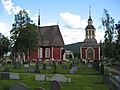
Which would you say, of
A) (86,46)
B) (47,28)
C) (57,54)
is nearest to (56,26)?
(47,28)

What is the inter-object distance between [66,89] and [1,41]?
6742 cm

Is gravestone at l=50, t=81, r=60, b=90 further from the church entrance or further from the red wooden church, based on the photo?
the church entrance

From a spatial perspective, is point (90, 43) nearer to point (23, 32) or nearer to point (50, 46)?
point (50, 46)

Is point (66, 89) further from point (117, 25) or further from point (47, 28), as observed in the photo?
point (47, 28)

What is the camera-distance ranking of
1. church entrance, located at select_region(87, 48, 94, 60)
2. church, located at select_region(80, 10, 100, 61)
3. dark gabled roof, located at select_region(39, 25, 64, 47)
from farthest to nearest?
1. church entrance, located at select_region(87, 48, 94, 60)
2. church, located at select_region(80, 10, 100, 61)
3. dark gabled roof, located at select_region(39, 25, 64, 47)

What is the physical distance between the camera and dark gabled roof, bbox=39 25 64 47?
7898 cm

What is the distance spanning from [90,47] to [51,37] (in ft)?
→ 48.4

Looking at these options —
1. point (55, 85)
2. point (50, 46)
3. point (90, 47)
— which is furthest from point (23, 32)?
point (55, 85)

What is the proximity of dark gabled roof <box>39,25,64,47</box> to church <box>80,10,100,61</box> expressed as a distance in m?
12.4

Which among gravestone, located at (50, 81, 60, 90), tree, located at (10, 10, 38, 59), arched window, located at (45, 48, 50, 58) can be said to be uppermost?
tree, located at (10, 10, 38, 59)

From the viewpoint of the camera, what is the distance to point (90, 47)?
8925cm

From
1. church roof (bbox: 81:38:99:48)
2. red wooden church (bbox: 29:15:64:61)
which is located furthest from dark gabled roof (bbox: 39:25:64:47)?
church roof (bbox: 81:38:99:48)

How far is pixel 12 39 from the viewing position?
57.9m

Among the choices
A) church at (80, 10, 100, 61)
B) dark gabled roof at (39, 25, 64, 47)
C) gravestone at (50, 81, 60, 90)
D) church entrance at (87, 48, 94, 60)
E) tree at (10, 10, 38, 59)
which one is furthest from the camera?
church entrance at (87, 48, 94, 60)
